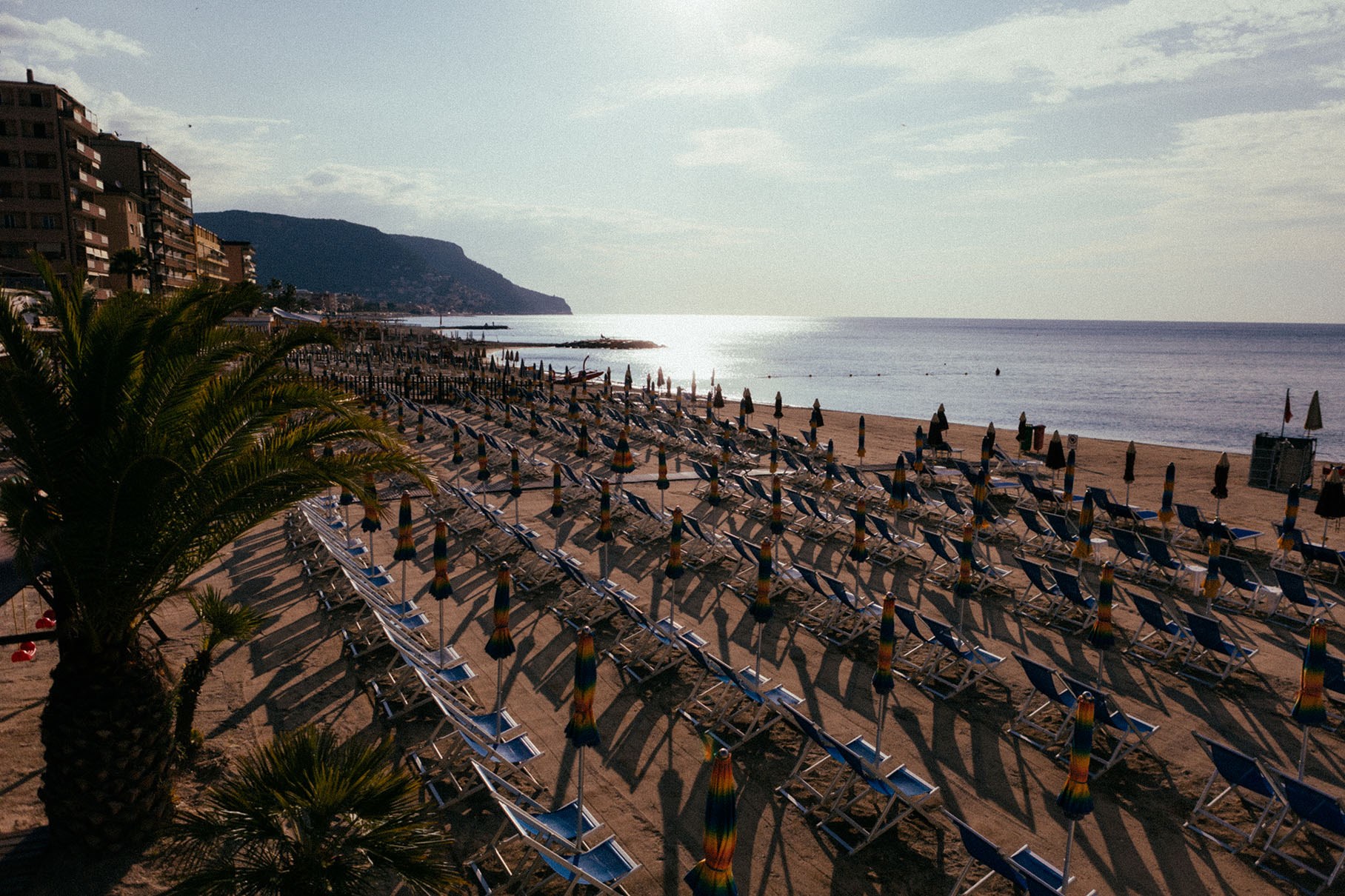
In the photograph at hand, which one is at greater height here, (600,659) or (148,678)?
(148,678)

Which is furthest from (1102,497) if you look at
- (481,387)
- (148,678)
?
(481,387)

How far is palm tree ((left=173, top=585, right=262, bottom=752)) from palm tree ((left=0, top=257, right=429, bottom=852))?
1.73 ft

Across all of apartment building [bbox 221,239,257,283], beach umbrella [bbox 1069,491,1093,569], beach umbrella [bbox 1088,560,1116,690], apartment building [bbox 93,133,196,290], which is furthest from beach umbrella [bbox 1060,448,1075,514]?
apartment building [bbox 221,239,257,283]

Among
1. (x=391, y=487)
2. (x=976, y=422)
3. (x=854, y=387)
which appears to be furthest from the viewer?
(x=854, y=387)

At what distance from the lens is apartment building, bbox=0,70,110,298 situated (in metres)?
45.0

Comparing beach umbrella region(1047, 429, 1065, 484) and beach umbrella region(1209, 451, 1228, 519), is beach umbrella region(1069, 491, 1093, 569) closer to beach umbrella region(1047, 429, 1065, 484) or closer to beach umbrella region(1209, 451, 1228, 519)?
beach umbrella region(1209, 451, 1228, 519)

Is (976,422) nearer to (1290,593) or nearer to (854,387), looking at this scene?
(854,387)

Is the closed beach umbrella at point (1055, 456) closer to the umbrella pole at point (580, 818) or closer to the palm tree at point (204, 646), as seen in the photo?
the umbrella pole at point (580, 818)

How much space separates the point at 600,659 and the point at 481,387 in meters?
31.1

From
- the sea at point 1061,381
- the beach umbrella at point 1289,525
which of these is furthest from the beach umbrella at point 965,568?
the sea at point 1061,381

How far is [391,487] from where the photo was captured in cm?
1700

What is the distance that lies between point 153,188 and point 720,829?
81.9 meters

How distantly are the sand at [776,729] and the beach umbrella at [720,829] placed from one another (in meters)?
2.01

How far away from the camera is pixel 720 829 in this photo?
351 cm
